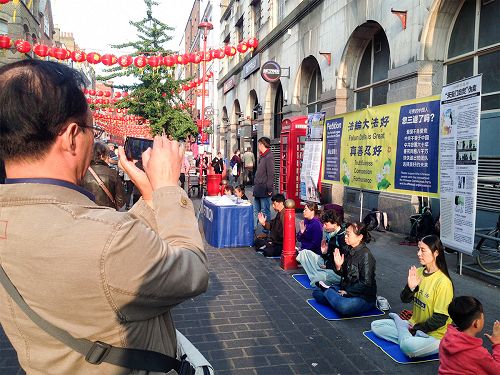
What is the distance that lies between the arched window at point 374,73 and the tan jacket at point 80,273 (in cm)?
1076

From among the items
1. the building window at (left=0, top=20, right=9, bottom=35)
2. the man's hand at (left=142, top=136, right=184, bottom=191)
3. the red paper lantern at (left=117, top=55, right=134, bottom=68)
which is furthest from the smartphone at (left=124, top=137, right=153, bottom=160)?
the building window at (left=0, top=20, right=9, bottom=35)

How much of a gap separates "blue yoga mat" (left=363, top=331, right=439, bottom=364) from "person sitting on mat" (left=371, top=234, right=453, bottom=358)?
0.05m

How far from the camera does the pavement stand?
372 cm

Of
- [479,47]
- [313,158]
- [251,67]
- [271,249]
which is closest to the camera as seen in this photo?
[271,249]

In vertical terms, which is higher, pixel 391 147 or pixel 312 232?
pixel 391 147

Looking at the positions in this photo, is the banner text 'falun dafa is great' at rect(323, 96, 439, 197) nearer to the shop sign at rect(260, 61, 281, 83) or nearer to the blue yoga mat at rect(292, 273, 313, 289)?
the blue yoga mat at rect(292, 273, 313, 289)

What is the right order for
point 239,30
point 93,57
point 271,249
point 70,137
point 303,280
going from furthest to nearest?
point 239,30 → point 93,57 → point 271,249 → point 303,280 → point 70,137

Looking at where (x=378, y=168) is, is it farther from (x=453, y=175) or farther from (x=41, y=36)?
(x=41, y=36)

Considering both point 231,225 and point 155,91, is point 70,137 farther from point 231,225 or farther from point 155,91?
point 155,91

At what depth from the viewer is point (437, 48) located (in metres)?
8.84

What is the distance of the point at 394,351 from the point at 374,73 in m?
9.18

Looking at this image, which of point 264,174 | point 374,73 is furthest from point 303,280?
point 374,73

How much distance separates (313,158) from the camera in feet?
34.2

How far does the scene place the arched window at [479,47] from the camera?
25.3 feet
